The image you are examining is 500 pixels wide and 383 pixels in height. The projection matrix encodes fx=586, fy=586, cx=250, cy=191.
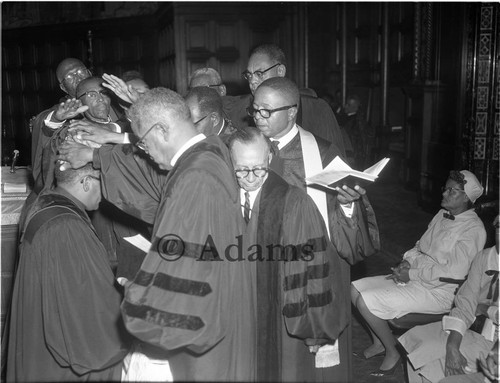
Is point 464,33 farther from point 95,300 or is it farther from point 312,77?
point 95,300

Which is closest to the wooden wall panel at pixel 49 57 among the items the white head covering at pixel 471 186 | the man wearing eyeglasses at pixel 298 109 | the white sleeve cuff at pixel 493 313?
the man wearing eyeglasses at pixel 298 109

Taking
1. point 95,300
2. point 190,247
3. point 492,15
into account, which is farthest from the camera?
point 492,15

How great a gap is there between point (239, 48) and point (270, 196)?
7.83 metres

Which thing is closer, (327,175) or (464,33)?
(327,175)

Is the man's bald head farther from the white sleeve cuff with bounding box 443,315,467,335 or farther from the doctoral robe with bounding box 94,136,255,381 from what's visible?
the white sleeve cuff with bounding box 443,315,467,335

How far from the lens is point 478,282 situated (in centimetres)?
359

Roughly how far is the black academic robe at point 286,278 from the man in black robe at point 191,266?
14 cm

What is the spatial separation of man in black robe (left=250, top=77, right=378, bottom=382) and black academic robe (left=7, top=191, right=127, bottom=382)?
1134 mm

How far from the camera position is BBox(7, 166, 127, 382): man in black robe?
2785mm

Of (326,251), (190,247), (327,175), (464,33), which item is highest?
(464,33)

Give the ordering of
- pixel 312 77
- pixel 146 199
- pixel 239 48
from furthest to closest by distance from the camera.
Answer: pixel 312 77 → pixel 239 48 → pixel 146 199

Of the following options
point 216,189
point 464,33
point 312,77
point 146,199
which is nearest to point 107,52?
point 312,77

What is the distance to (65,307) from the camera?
2783 millimetres

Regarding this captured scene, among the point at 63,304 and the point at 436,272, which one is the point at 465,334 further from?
the point at 63,304
